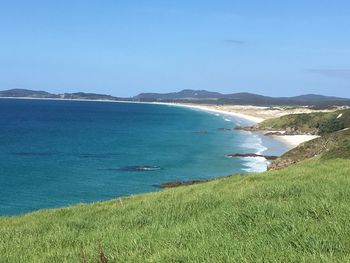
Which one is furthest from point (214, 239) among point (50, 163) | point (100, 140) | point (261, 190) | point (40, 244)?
point (100, 140)

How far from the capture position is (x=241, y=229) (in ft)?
28.9

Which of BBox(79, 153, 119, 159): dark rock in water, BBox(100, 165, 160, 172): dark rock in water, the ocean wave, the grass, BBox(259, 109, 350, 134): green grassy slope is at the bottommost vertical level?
BBox(79, 153, 119, 159): dark rock in water

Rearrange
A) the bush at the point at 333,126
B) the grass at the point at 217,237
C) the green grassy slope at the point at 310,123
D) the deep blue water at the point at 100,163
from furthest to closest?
the green grassy slope at the point at 310,123 < the bush at the point at 333,126 < the deep blue water at the point at 100,163 < the grass at the point at 217,237

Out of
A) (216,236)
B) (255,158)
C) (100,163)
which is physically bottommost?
(100,163)

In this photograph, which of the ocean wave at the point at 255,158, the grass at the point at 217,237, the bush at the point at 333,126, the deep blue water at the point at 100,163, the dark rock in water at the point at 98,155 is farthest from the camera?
the bush at the point at 333,126

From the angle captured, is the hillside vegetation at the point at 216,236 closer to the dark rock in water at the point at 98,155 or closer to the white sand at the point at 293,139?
the dark rock in water at the point at 98,155

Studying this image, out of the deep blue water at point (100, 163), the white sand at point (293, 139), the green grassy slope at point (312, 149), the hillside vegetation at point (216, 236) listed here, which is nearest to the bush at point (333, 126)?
the white sand at point (293, 139)

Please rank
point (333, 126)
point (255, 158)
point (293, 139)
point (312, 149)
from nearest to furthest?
point (312, 149), point (255, 158), point (333, 126), point (293, 139)

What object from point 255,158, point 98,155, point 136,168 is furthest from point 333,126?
point 136,168

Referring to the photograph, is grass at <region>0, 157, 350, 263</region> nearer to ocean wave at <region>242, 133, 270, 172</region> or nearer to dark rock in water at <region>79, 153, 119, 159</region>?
ocean wave at <region>242, 133, 270, 172</region>

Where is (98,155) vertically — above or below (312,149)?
below

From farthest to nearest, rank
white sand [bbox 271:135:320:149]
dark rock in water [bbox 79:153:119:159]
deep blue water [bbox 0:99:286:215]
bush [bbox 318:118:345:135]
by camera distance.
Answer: white sand [bbox 271:135:320:149]
bush [bbox 318:118:345:135]
dark rock in water [bbox 79:153:119:159]
deep blue water [bbox 0:99:286:215]

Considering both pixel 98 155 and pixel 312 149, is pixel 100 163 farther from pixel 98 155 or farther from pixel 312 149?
pixel 312 149

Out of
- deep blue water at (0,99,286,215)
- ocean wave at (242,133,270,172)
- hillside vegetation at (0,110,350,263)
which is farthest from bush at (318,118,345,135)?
hillside vegetation at (0,110,350,263)
